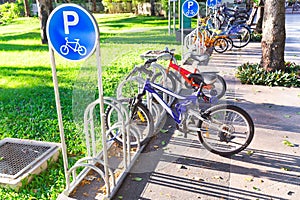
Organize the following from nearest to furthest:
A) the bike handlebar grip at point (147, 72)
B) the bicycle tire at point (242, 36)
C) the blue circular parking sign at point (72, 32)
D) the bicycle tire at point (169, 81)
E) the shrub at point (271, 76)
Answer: the blue circular parking sign at point (72, 32) < the bike handlebar grip at point (147, 72) < the bicycle tire at point (169, 81) < the shrub at point (271, 76) < the bicycle tire at point (242, 36)

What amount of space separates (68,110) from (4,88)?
6.80ft

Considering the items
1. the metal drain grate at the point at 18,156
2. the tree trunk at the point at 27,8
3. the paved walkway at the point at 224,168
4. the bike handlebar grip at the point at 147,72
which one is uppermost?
the tree trunk at the point at 27,8

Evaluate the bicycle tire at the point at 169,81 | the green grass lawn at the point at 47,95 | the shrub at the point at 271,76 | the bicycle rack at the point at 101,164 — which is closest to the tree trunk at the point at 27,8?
the green grass lawn at the point at 47,95

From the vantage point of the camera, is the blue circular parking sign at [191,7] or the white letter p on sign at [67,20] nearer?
the white letter p on sign at [67,20]

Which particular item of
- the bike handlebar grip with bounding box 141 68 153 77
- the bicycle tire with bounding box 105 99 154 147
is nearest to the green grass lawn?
the bicycle tire with bounding box 105 99 154 147

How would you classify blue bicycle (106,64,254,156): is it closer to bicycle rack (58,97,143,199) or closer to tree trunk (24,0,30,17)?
bicycle rack (58,97,143,199)

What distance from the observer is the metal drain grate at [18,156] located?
131 inches

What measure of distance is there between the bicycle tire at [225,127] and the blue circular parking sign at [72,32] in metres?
1.78

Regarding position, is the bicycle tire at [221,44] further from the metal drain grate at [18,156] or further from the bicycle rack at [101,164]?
the metal drain grate at [18,156]

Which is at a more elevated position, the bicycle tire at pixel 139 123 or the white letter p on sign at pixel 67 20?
the white letter p on sign at pixel 67 20

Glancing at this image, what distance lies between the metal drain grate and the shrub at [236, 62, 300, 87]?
4.24m

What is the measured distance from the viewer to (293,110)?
4.84m

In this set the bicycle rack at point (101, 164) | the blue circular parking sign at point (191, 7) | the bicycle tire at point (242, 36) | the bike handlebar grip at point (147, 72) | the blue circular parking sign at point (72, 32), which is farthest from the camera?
the bicycle tire at point (242, 36)

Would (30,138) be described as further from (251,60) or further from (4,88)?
(251,60)
